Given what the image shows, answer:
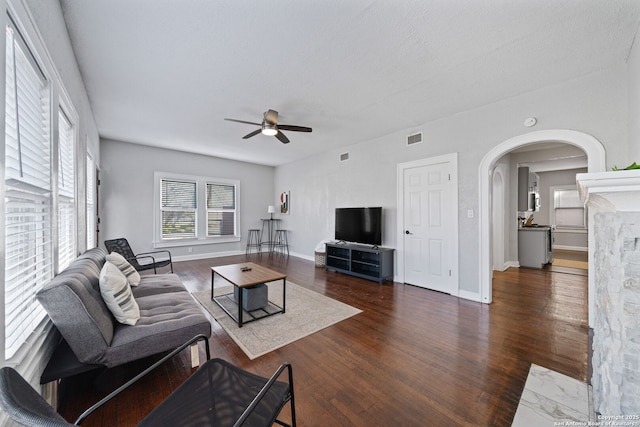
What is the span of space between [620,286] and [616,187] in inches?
20.1

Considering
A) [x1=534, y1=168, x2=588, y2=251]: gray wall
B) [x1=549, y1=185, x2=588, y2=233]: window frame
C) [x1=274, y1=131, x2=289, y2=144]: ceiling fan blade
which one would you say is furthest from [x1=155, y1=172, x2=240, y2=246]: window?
[x1=549, y1=185, x2=588, y2=233]: window frame

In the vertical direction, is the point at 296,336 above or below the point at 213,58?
below

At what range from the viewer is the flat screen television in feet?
15.4

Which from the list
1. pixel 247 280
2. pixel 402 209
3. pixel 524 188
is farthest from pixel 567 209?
pixel 247 280

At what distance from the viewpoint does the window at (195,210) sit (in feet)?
19.7

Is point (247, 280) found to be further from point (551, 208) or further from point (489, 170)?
point (551, 208)

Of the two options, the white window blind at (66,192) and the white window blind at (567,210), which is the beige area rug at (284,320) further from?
the white window blind at (567,210)

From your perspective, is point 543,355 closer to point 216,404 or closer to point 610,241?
point 610,241

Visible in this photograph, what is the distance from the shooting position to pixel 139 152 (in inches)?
223

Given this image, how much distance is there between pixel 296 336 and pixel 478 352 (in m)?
1.66

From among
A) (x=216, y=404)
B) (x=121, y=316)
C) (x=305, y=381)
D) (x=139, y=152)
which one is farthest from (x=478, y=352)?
(x=139, y=152)

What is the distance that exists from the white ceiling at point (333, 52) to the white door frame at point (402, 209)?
679mm

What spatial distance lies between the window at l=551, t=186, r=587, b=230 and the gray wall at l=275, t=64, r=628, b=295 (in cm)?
681

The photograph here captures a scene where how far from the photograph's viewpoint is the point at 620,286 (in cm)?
128
